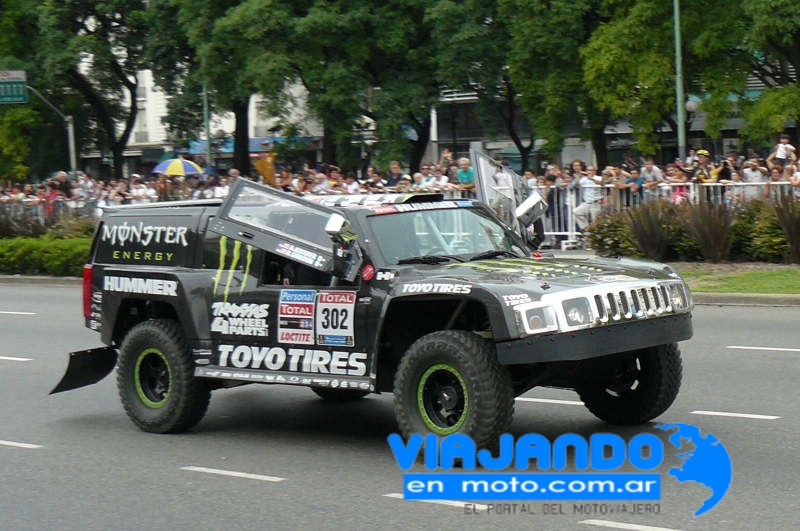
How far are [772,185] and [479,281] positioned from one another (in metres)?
13.9

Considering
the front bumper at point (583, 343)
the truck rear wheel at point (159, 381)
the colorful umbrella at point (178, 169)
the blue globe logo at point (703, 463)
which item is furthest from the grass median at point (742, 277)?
the colorful umbrella at point (178, 169)

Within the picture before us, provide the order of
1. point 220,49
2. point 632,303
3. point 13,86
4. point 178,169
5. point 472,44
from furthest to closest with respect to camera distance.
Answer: point 13,86 → point 220,49 → point 472,44 → point 178,169 → point 632,303

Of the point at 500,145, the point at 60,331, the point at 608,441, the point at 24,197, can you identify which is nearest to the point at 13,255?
the point at 24,197

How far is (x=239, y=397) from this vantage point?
1202cm

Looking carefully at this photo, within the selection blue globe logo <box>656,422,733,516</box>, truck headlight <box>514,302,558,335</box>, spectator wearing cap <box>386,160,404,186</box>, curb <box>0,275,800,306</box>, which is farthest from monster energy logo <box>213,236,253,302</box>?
spectator wearing cap <box>386,160,404,186</box>

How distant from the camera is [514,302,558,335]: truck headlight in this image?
25.9 ft

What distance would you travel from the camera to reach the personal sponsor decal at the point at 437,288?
8.20m

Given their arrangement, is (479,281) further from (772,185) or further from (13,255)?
(13,255)

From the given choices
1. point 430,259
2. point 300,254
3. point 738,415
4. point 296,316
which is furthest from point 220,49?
point 738,415

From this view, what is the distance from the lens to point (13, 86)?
46375 millimetres

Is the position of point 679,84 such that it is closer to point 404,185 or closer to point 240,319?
point 404,185

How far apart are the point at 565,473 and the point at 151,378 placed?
383 centimetres

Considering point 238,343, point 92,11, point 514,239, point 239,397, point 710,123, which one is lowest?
point 239,397

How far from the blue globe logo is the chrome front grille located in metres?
0.96
